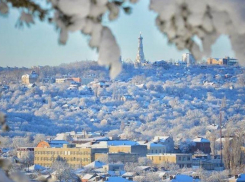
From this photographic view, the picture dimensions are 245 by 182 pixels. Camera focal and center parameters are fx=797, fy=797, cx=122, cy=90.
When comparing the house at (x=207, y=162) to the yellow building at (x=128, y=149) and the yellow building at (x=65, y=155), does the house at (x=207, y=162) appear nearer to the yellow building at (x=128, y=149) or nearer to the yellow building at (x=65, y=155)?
the yellow building at (x=128, y=149)

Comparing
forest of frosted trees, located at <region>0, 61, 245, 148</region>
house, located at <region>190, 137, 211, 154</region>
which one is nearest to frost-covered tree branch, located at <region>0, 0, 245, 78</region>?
house, located at <region>190, 137, 211, 154</region>

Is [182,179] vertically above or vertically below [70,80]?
below

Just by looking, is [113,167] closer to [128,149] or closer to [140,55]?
[128,149]

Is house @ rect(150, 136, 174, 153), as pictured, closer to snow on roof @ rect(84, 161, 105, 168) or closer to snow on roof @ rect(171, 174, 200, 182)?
snow on roof @ rect(84, 161, 105, 168)

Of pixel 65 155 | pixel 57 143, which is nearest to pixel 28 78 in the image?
pixel 57 143

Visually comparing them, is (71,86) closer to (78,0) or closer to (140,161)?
(140,161)

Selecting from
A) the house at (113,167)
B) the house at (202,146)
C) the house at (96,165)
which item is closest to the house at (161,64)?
the house at (202,146)

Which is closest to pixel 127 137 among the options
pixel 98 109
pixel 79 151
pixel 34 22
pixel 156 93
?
pixel 79 151
